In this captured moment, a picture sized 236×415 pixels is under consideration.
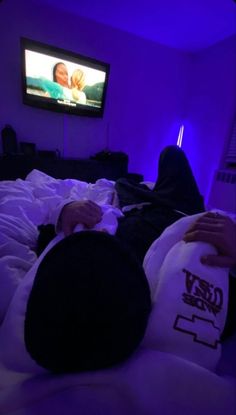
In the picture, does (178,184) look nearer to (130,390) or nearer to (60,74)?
(130,390)

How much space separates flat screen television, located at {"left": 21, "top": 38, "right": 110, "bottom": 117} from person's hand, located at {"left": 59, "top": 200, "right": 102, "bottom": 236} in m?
1.94

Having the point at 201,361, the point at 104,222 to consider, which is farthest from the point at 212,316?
the point at 104,222

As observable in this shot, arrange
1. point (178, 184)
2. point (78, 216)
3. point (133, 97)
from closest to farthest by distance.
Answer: point (78, 216), point (178, 184), point (133, 97)

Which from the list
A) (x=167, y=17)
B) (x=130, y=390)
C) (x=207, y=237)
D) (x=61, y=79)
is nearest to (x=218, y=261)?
(x=207, y=237)

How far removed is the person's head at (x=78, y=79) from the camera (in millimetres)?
2158

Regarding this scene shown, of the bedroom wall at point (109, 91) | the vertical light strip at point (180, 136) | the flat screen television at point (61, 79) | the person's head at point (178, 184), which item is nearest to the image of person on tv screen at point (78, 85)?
the flat screen television at point (61, 79)

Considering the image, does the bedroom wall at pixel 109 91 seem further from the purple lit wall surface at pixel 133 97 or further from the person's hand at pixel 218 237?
the person's hand at pixel 218 237

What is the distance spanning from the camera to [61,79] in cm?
213

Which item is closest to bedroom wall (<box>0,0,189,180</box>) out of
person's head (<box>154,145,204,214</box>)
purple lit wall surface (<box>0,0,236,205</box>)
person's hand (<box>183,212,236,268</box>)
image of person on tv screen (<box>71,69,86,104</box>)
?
→ purple lit wall surface (<box>0,0,236,205</box>)

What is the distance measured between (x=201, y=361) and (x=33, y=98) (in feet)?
7.84

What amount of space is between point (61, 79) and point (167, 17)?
1133mm

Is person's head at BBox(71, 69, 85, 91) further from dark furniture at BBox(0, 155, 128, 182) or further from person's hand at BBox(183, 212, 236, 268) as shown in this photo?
person's hand at BBox(183, 212, 236, 268)

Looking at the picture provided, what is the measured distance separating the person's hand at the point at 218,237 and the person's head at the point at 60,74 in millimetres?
2184

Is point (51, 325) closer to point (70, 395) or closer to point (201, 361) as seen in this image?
point (70, 395)
